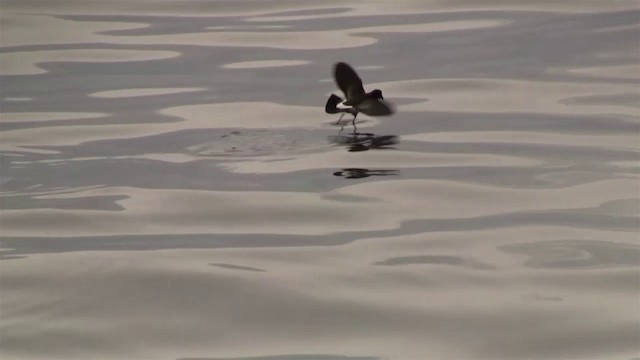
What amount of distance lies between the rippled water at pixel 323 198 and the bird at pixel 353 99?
191 millimetres

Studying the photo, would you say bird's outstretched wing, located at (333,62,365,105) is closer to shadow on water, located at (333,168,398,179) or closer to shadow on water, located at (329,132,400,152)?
shadow on water, located at (329,132,400,152)

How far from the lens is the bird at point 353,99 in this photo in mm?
7121

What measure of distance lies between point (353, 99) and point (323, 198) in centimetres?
132

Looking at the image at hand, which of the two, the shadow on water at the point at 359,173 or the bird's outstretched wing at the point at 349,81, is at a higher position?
the bird's outstretched wing at the point at 349,81

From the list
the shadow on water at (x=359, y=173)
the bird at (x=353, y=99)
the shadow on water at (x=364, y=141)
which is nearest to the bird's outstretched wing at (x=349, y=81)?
the bird at (x=353, y=99)

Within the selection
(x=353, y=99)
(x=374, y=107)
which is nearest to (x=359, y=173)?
(x=374, y=107)

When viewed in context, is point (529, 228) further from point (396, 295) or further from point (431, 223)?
point (396, 295)

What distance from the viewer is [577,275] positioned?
485cm

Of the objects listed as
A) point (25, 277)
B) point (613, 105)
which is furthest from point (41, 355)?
point (613, 105)

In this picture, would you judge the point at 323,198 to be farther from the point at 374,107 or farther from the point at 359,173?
the point at 374,107

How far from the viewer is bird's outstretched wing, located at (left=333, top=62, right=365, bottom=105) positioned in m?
7.21

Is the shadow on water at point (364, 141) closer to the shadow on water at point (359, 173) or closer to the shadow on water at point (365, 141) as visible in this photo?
the shadow on water at point (365, 141)

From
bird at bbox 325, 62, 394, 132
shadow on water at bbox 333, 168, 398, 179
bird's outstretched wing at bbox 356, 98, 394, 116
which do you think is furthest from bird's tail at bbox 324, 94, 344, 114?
shadow on water at bbox 333, 168, 398, 179

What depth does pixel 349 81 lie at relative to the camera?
23.9 ft
